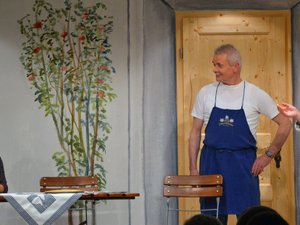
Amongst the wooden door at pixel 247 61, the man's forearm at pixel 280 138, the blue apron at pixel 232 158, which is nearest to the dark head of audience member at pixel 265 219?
the blue apron at pixel 232 158

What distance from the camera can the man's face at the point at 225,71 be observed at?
5938mm

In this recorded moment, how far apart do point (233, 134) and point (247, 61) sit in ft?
4.32

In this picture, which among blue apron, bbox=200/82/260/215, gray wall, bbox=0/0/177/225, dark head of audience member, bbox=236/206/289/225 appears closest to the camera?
dark head of audience member, bbox=236/206/289/225

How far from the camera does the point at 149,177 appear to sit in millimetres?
6871

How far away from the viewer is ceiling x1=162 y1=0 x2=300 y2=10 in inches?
274

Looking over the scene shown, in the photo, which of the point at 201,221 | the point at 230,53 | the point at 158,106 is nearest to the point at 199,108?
the point at 230,53

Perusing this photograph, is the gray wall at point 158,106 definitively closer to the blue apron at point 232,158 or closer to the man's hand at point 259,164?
the blue apron at point 232,158

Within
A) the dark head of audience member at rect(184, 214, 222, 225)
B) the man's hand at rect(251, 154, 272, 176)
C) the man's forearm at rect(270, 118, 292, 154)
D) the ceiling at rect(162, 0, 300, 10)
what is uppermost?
the ceiling at rect(162, 0, 300, 10)

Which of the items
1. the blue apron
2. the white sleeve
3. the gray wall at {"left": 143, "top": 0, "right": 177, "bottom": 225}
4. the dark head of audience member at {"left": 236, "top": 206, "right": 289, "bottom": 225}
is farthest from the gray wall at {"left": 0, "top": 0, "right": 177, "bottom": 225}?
the dark head of audience member at {"left": 236, "top": 206, "right": 289, "bottom": 225}

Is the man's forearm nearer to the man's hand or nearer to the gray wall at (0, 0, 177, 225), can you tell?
the man's hand

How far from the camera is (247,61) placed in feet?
22.7

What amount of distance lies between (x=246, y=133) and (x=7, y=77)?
240 centimetres

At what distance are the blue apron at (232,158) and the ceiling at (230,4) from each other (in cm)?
148

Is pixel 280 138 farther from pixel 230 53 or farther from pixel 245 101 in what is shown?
pixel 230 53
